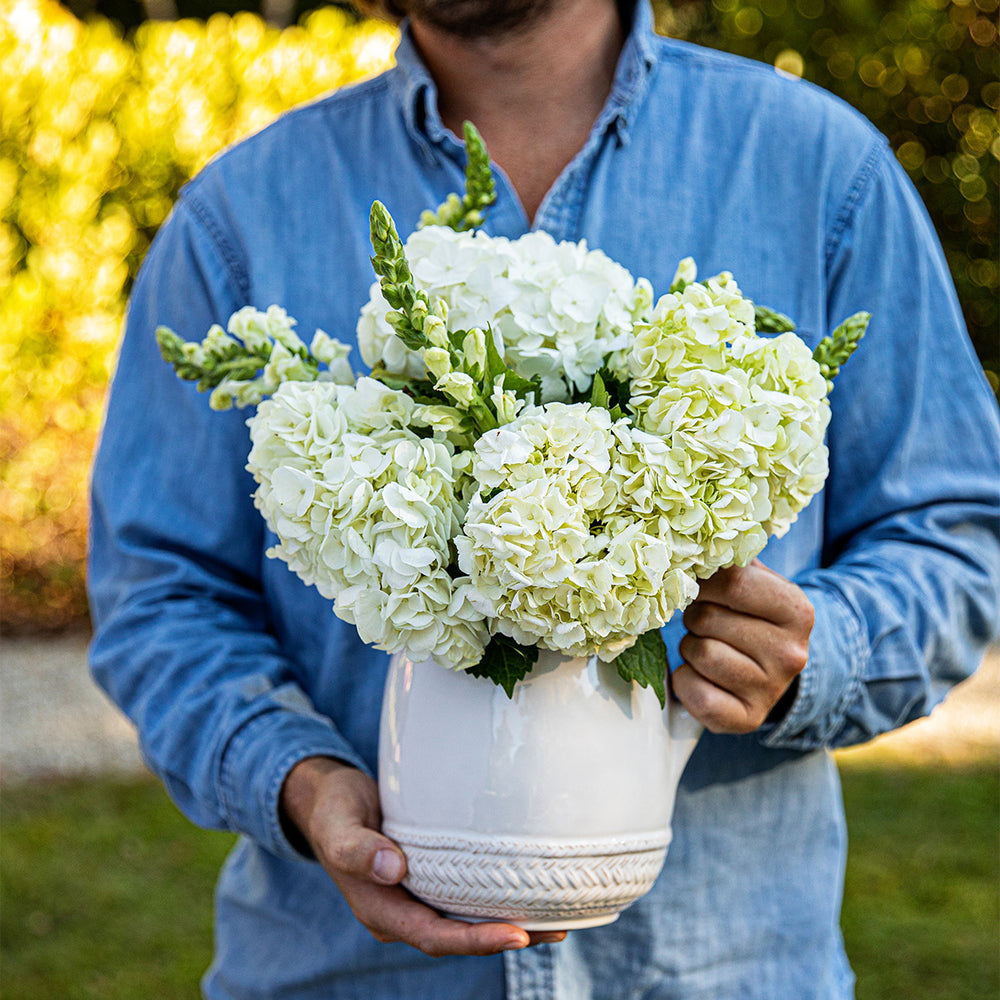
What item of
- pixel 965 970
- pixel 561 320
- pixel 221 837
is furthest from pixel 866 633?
pixel 221 837

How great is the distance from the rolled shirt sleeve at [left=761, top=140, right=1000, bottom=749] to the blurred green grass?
265 centimetres

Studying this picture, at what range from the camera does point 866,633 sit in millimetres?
1609

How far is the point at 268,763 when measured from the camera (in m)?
1.62

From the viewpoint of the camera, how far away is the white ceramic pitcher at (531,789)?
1331mm

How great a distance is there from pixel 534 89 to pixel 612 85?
12cm

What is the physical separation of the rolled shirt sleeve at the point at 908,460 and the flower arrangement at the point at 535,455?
1.31ft

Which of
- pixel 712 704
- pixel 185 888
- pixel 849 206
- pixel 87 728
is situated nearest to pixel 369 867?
pixel 712 704

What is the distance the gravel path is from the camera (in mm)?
5668

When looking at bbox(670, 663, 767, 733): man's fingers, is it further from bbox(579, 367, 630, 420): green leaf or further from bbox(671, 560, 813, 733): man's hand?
bbox(579, 367, 630, 420): green leaf

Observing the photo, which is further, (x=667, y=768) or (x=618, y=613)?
(x=667, y=768)

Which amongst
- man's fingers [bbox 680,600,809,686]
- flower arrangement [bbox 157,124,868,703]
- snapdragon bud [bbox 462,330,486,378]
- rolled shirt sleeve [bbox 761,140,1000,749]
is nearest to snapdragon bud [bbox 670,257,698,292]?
flower arrangement [bbox 157,124,868,703]

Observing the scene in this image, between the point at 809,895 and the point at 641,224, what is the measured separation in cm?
101

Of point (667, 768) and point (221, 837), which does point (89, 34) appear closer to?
point (221, 837)

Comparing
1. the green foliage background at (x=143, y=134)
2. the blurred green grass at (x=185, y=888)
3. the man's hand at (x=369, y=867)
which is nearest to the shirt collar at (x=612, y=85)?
the man's hand at (x=369, y=867)
